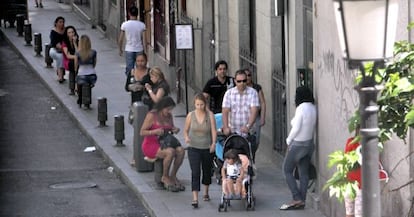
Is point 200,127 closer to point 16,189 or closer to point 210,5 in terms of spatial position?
point 16,189

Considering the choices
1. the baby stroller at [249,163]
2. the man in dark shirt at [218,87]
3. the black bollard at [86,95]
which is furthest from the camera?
the black bollard at [86,95]

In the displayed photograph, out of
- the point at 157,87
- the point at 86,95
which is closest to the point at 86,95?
the point at 86,95

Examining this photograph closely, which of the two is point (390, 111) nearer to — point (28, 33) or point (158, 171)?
point (158, 171)

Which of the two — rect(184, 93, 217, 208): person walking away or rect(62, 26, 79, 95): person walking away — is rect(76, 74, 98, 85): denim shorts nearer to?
rect(62, 26, 79, 95): person walking away

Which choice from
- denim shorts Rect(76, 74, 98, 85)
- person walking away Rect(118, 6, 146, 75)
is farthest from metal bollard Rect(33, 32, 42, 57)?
denim shorts Rect(76, 74, 98, 85)

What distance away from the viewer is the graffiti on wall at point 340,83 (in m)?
15.0

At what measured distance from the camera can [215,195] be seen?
17859mm

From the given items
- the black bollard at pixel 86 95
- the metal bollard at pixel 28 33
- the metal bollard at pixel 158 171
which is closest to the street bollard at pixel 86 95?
the black bollard at pixel 86 95

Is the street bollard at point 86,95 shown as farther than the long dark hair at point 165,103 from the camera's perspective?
Yes

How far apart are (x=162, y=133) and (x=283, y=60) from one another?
287cm

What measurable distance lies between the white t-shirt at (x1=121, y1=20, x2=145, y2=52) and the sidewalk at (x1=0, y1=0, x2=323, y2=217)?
1154 mm

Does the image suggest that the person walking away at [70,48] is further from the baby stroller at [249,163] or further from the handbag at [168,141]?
the baby stroller at [249,163]

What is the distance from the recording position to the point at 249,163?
16.6 m

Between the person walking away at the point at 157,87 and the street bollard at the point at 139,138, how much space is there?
0.89ft
